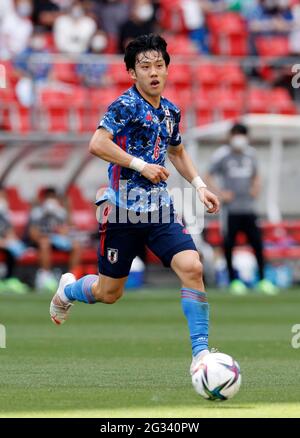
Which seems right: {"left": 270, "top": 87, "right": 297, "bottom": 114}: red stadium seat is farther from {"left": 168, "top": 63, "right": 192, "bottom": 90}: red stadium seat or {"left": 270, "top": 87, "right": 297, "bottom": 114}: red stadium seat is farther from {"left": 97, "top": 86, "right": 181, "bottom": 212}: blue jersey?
{"left": 97, "top": 86, "right": 181, "bottom": 212}: blue jersey

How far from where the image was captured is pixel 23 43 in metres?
25.8

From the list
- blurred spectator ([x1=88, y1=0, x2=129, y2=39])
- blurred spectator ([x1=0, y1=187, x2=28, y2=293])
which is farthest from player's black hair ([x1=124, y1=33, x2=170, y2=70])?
blurred spectator ([x1=88, y1=0, x2=129, y2=39])

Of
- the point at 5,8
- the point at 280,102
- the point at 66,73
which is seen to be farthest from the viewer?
the point at 280,102

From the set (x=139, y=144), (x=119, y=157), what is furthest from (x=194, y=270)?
(x=139, y=144)

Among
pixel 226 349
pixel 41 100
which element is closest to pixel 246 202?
pixel 41 100

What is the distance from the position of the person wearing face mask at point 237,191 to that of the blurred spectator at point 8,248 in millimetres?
3537

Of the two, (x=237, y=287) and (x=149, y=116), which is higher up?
(x=237, y=287)

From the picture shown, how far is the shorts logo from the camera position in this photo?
32.5ft

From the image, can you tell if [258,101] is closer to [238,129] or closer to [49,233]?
[238,129]

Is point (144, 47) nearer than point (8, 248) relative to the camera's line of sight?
Yes

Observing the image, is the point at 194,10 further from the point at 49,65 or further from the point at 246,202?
the point at 246,202

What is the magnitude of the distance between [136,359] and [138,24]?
15.6 meters

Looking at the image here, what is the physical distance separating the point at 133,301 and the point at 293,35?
421 inches

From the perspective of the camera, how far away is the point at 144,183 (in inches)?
380
